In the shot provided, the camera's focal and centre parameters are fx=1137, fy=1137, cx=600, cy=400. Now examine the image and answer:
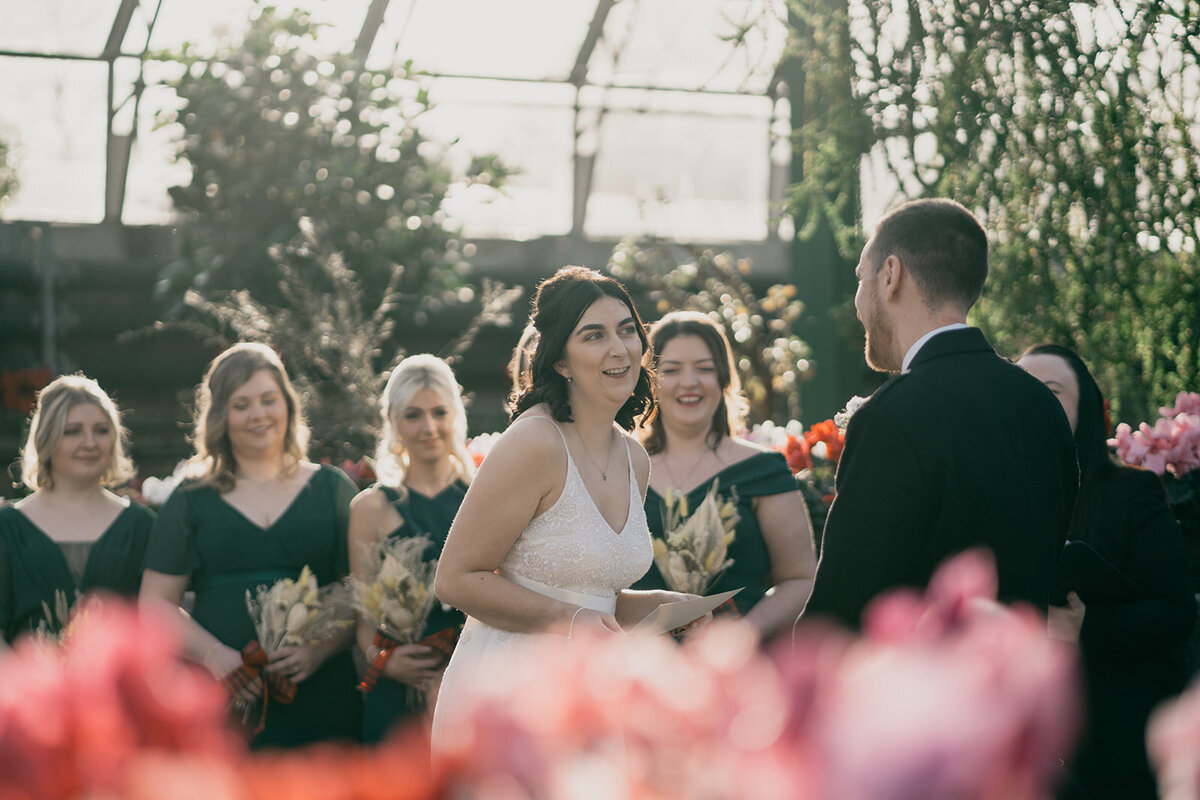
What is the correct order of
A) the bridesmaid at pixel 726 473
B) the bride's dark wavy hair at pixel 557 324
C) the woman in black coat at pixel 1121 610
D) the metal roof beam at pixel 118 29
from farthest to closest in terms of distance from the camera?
the metal roof beam at pixel 118 29
the bridesmaid at pixel 726 473
the woman in black coat at pixel 1121 610
the bride's dark wavy hair at pixel 557 324

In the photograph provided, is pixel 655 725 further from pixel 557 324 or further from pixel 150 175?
pixel 150 175

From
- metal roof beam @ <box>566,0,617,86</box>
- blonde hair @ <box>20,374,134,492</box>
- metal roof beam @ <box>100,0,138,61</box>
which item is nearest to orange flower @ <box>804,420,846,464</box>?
blonde hair @ <box>20,374,134,492</box>

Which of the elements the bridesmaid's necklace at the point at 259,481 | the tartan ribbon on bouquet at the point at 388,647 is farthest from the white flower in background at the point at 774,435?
the bridesmaid's necklace at the point at 259,481

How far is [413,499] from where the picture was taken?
3963 millimetres

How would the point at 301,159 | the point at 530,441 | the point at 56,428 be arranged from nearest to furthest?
the point at 530,441
the point at 56,428
the point at 301,159

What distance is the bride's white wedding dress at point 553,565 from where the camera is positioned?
8.05 feet

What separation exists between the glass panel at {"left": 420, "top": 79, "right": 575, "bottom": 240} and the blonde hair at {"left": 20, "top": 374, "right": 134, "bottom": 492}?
502cm

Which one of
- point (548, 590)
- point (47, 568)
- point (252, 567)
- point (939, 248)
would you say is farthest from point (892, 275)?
point (47, 568)

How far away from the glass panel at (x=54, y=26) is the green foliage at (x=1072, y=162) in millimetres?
5706

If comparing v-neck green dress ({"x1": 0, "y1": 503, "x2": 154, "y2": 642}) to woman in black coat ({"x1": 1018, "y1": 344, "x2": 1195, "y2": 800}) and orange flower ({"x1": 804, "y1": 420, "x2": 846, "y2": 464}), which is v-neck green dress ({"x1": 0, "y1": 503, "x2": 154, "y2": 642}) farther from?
woman in black coat ({"x1": 1018, "y1": 344, "x2": 1195, "y2": 800})

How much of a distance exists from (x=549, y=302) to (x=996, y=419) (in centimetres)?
107

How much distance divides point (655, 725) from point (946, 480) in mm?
1543

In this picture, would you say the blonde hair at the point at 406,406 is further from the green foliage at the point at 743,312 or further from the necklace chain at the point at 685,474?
the green foliage at the point at 743,312

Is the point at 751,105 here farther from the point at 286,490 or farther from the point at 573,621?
the point at 573,621
